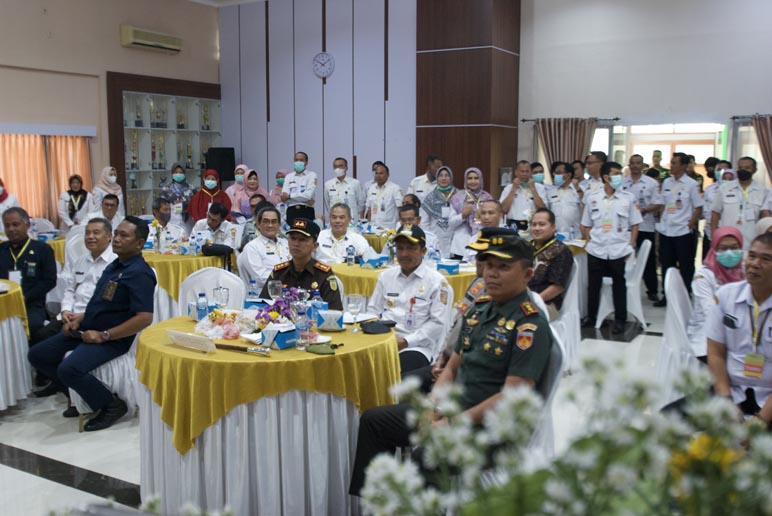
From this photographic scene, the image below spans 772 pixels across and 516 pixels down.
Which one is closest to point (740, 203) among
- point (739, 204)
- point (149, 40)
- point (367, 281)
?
point (739, 204)

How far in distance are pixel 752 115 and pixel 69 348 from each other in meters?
10.1

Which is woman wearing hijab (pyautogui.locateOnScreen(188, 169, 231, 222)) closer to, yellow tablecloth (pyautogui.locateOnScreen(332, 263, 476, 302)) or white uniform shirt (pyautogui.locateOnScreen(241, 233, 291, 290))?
white uniform shirt (pyautogui.locateOnScreen(241, 233, 291, 290))

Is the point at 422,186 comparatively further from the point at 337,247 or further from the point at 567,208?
the point at 337,247

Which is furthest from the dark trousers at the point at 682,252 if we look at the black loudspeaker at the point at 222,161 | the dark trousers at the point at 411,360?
the black loudspeaker at the point at 222,161

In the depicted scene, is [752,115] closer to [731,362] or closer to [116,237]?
[731,362]

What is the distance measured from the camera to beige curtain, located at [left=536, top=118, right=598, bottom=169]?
11.9 meters

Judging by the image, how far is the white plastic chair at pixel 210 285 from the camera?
4727 millimetres

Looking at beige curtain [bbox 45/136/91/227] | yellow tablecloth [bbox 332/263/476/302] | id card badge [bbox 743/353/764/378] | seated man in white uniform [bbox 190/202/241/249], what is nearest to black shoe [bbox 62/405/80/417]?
yellow tablecloth [bbox 332/263/476/302]

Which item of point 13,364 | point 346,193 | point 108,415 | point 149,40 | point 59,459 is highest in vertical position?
point 149,40

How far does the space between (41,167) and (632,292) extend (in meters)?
9.60

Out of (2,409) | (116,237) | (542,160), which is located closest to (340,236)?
(116,237)

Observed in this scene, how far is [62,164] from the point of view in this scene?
1212 centimetres

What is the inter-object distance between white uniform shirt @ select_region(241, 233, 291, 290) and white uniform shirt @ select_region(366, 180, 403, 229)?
4427mm

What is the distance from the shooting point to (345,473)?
11.2 feet
